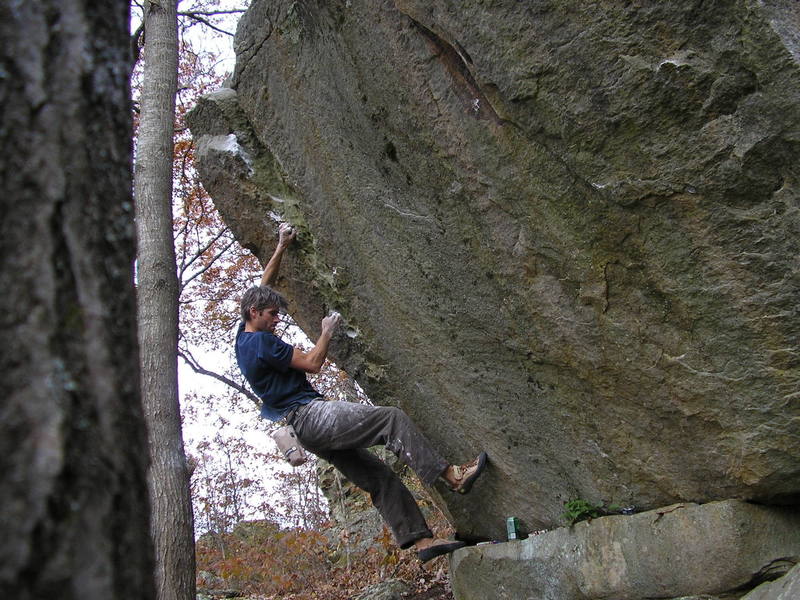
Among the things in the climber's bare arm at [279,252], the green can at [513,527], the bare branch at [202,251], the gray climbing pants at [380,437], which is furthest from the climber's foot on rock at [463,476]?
the bare branch at [202,251]

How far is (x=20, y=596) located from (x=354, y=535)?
9577 mm

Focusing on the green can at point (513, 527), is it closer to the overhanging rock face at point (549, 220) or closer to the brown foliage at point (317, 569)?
the overhanging rock face at point (549, 220)

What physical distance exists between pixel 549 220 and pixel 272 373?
2.43m

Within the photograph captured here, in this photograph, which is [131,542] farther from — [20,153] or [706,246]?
[706,246]

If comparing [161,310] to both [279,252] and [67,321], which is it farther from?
[67,321]

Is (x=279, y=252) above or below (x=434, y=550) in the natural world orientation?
above

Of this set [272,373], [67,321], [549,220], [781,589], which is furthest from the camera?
[272,373]

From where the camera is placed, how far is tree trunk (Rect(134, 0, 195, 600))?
17.5 feet

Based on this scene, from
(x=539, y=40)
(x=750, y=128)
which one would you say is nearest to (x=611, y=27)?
(x=539, y=40)

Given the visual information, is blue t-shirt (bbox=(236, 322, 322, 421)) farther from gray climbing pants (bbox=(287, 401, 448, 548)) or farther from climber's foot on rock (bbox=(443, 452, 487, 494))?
climber's foot on rock (bbox=(443, 452, 487, 494))

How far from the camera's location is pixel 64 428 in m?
1.10

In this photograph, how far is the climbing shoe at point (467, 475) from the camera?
5320mm

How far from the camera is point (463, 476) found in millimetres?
5352

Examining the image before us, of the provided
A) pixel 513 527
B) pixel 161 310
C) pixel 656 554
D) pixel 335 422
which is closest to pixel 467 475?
pixel 513 527
